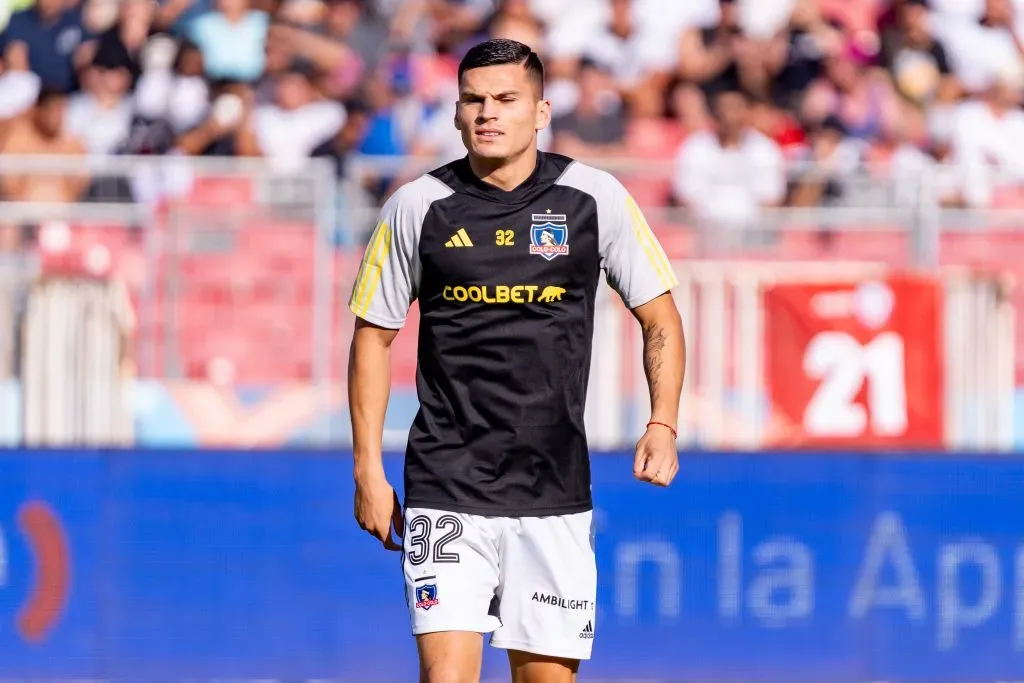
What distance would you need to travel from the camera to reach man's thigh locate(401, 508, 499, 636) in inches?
180

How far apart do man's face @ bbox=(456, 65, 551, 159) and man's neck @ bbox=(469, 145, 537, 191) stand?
0.07 m

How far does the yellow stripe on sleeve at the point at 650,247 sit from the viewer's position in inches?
187

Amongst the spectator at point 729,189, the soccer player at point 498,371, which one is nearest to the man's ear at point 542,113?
the soccer player at point 498,371

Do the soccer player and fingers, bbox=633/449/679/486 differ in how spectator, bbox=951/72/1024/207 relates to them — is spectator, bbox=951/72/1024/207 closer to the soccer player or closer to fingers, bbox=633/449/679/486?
the soccer player

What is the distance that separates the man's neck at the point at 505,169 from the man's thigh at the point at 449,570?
898 millimetres

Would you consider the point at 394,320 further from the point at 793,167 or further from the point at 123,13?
the point at 123,13

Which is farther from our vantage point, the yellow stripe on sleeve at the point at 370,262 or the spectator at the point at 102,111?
the spectator at the point at 102,111

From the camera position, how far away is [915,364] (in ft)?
33.2

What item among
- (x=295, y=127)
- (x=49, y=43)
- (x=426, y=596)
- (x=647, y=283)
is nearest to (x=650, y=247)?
(x=647, y=283)

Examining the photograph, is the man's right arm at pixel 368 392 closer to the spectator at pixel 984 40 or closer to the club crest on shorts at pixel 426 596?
the club crest on shorts at pixel 426 596

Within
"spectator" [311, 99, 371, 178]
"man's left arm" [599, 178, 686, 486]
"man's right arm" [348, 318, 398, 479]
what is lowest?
"man's right arm" [348, 318, 398, 479]

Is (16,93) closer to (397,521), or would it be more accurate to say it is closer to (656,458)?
(397,521)

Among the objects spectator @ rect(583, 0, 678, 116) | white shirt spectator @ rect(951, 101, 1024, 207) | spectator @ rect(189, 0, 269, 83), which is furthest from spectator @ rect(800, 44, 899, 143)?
spectator @ rect(189, 0, 269, 83)

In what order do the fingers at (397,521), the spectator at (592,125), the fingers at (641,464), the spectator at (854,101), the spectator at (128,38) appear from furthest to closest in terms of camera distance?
the spectator at (854,101) < the spectator at (128,38) < the spectator at (592,125) < the fingers at (397,521) < the fingers at (641,464)
